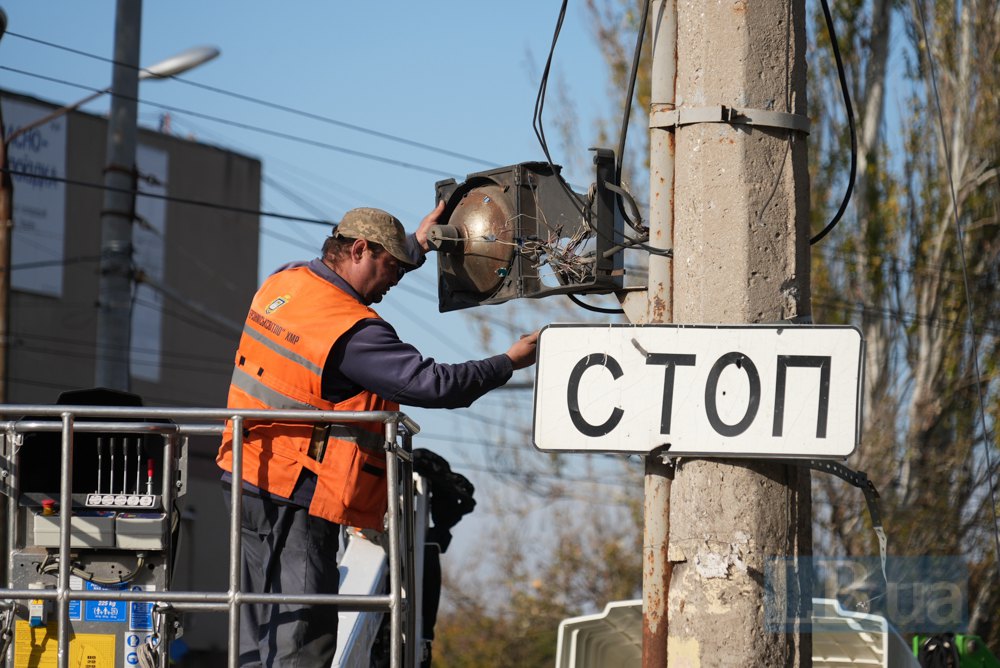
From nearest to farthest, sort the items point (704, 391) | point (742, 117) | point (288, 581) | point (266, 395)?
1. point (704, 391)
2. point (742, 117)
3. point (288, 581)
4. point (266, 395)

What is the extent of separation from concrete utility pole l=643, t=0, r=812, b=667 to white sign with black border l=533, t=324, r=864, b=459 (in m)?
0.08

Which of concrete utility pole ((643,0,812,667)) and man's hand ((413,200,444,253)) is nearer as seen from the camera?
concrete utility pole ((643,0,812,667))

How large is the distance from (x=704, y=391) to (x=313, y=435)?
1403 mm

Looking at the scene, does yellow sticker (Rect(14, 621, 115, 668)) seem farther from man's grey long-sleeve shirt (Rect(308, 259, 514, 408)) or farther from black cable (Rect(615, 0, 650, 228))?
black cable (Rect(615, 0, 650, 228))

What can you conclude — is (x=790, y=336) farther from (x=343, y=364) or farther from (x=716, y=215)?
(x=343, y=364)

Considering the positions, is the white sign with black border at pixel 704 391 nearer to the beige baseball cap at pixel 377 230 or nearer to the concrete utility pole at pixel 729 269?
the concrete utility pole at pixel 729 269

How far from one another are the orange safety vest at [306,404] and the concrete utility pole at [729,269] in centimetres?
106

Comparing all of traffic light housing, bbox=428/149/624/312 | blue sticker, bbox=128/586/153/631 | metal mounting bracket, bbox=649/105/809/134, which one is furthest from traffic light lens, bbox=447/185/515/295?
blue sticker, bbox=128/586/153/631

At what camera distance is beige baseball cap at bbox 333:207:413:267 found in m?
4.99

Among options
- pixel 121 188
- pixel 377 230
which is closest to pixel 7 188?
pixel 121 188

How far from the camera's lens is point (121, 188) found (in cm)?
1309

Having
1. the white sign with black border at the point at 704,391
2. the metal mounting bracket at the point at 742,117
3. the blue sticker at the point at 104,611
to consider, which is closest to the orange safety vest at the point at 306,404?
the blue sticker at the point at 104,611

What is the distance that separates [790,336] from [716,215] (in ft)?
1.29

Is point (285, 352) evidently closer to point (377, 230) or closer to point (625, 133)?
point (377, 230)
